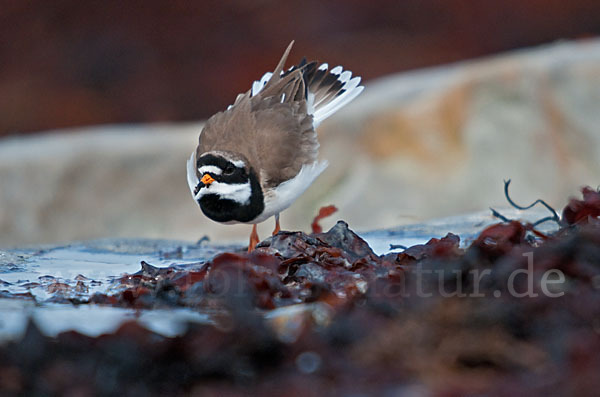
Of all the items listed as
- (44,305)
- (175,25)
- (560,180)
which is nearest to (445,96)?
(560,180)

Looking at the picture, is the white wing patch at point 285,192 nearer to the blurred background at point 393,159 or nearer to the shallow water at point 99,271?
the shallow water at point 99,271

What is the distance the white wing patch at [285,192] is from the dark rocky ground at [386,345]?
1798 mm

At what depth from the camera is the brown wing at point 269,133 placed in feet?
12.8

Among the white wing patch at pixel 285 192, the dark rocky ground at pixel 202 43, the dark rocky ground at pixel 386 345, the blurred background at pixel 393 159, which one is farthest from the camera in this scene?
the dark rocky ground at pixel 202 43

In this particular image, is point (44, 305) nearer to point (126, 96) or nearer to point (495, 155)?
point (495, 155)

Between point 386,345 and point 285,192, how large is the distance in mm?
2320

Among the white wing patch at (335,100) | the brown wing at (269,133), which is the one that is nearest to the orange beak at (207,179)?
the brown wing at (269,133)

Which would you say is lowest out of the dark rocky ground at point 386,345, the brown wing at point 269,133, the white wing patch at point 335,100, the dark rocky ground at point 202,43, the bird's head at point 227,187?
the dark rocky ground at point 386,345

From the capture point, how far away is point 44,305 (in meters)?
2.14

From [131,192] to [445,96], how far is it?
9.16 feet

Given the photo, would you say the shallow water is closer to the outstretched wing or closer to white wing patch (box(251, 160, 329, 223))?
white wing patch (box(251, 160, 329, 223))

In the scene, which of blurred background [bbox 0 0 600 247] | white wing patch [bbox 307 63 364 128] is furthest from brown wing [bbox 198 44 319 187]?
blurred background [bbox 0 0 600 247]

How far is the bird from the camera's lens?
3.69 meters

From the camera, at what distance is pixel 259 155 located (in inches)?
154
